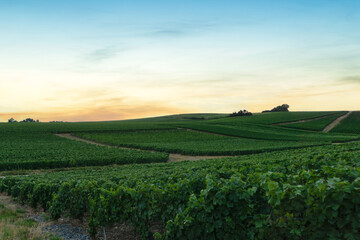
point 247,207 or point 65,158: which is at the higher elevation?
point 247,207

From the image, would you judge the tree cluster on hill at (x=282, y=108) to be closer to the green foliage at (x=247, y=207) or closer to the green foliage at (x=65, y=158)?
the green foliage at (x=65, y=158)

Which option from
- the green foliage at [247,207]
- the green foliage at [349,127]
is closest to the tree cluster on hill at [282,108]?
the green foliage at [349,127]

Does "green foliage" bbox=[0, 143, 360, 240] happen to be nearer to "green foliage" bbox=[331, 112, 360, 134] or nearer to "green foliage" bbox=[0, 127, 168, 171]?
"green foliage" bbox=[0, 127, 168, 171]

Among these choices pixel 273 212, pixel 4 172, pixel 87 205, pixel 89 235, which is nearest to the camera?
pixel 273 212

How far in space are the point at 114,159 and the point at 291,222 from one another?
31943 mm

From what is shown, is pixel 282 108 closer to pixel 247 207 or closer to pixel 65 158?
pixel 65 158

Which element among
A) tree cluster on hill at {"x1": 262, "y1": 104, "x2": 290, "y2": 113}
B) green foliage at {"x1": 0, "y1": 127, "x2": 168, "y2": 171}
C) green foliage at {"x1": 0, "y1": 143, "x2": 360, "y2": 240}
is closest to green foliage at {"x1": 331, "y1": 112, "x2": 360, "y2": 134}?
tree cluster on hill at {"x1": 262, "y1": 104, "x2": 290, "y2": 113}

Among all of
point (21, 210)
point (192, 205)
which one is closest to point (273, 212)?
point (192, 205)

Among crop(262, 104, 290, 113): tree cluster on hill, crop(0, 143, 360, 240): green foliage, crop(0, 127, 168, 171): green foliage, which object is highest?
crop(262, 104, 290, 113): tree cluster on hill

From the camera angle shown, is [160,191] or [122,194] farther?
[122,194]

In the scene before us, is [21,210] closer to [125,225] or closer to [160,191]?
[125,225]

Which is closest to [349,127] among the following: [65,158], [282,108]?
[282,108]

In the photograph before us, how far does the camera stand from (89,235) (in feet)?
38.1

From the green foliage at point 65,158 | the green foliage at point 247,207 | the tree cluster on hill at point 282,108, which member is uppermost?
the tree cluster on hill at point 282,108
